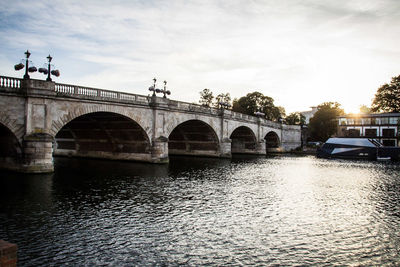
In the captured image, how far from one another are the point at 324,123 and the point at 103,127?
75280mm

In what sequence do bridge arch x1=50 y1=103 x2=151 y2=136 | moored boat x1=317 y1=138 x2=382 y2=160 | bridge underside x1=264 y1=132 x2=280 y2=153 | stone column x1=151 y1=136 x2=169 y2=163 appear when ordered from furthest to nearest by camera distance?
bridge underside x1=264 y1=132 x2=280 y2=153 → moored boat x1=317 y1=138 x2=382 y2=160 → stone column x1=151 y1=136 x2=169 y2=163 → bridge arch x1=50 y1=103 x2=151 y2=136

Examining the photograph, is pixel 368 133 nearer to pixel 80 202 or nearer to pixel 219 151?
pixel 219 151

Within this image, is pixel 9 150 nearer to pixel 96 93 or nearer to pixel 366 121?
pixel 96 93

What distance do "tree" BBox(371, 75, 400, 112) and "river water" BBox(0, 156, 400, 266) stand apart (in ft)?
243

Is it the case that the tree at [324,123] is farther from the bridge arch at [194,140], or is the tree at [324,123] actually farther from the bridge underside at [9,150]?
the bridge underside at [9,150]

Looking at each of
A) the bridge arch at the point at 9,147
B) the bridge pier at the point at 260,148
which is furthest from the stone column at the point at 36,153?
the bridge pier at the point at 260,148

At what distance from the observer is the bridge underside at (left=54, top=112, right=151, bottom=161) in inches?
1506

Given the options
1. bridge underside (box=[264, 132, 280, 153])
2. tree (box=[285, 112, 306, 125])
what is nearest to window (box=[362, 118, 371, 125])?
bridge underside (box=[264, 132, 280, 153])

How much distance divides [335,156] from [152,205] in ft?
176

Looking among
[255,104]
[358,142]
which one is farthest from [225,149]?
[255,104]

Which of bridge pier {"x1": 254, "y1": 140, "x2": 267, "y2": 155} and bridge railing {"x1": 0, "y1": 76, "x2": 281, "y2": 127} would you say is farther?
bridge pier {"x1": 254, "y1": 140, "x2": 267, "y2": 155}

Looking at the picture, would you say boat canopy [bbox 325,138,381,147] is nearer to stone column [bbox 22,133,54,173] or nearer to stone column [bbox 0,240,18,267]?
stone column [bbox 22,133,54,173]

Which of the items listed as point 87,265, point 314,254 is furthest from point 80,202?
point 314,254

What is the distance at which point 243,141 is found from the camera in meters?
70.6
